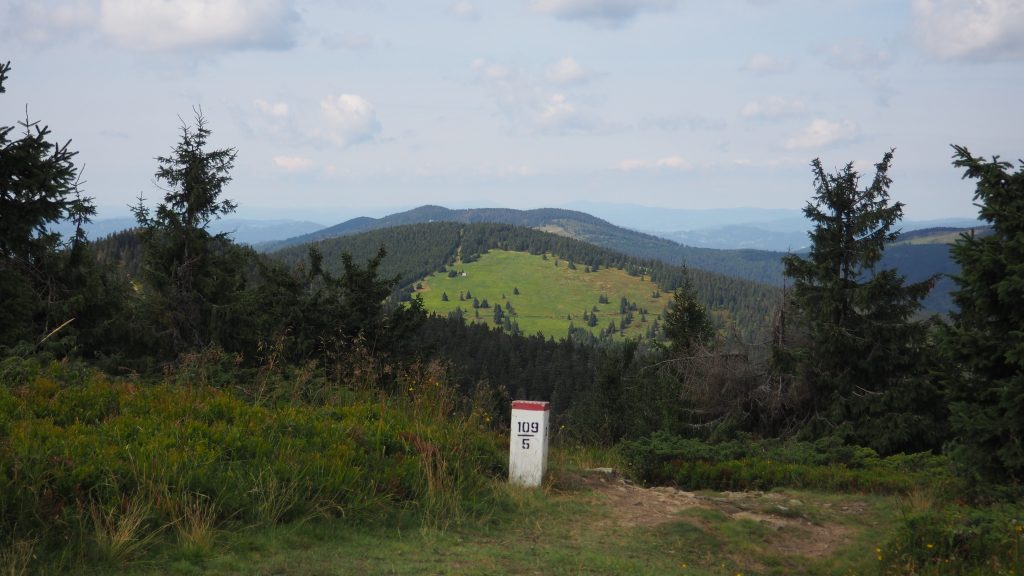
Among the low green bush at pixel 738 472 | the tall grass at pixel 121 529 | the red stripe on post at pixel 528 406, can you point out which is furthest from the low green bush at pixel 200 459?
the low green bush at pixel 738 472

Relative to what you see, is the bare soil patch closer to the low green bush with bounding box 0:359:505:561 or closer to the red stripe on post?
the red stripe on post

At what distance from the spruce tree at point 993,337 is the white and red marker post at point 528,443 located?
189 inches

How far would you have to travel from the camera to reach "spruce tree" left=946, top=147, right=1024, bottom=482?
725 centimetres

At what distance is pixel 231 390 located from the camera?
26.1 ft

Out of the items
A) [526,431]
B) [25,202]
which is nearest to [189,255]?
[25,202]

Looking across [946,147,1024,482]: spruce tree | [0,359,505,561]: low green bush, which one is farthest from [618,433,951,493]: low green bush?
[0,359,505,561]: low green bush

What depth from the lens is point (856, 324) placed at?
1988 centimetres

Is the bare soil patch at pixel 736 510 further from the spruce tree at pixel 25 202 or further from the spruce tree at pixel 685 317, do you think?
the spruce tree at pixel 685 317

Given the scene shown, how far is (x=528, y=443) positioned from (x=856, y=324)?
16.3 metres

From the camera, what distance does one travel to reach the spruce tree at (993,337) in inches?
285

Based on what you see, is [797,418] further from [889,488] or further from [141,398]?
[141,398]

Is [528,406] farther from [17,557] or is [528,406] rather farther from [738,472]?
[17,557]

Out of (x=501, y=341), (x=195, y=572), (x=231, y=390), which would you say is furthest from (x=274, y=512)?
(x=501, y=341)

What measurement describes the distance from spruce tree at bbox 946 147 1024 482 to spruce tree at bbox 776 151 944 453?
11224 millimetres
